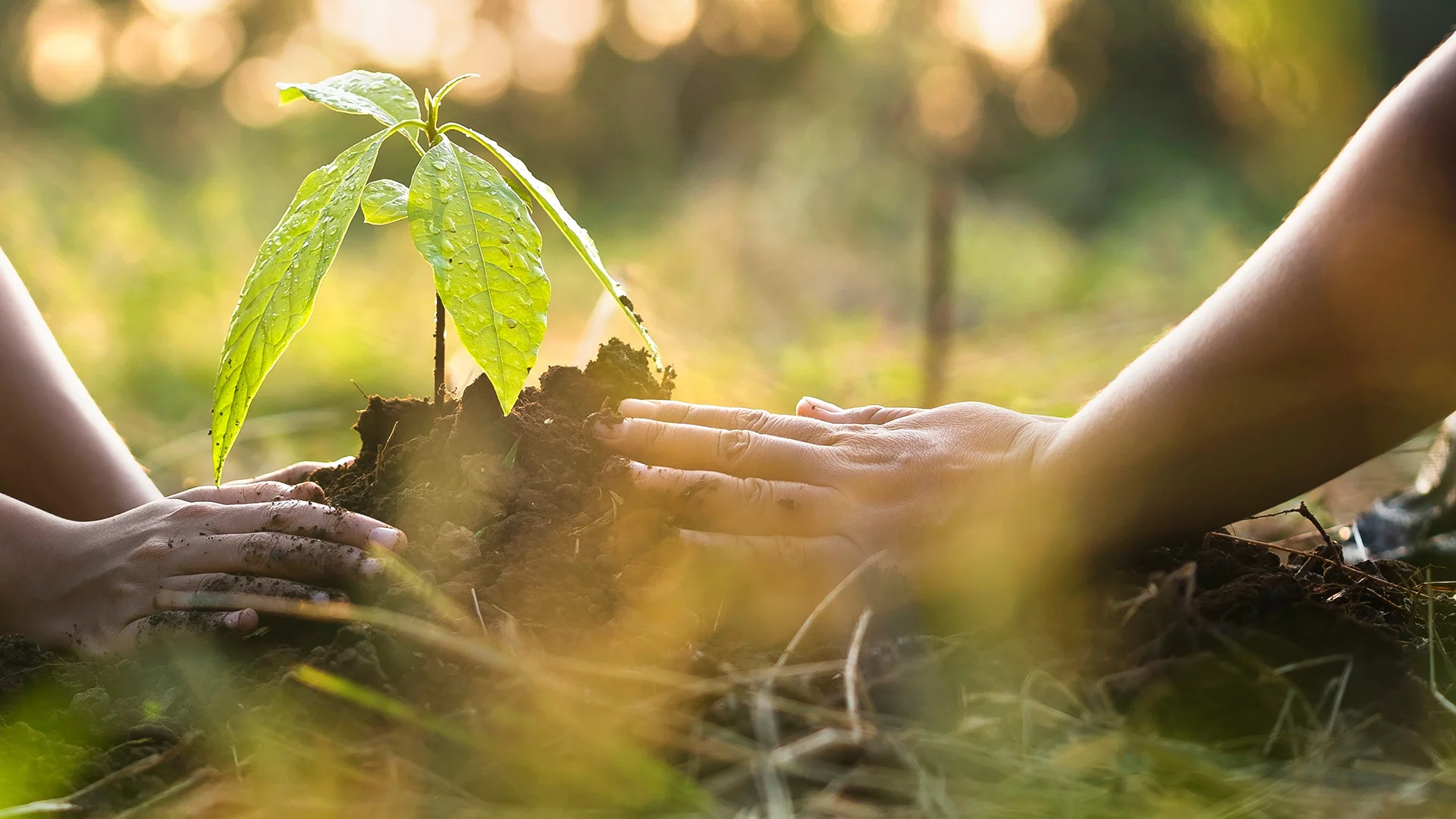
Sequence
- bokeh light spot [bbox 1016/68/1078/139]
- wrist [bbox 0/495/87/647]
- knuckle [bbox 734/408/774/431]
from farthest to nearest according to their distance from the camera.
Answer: bokeh light spot [bbox 1016/68/1078/139] < knuckle [bbox 734/408/774/431] < wrist [bbox 0/495/87/647]

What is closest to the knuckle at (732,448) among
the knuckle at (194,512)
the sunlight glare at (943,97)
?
the knuckle at (194,512)

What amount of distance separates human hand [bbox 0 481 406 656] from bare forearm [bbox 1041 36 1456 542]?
95 cm

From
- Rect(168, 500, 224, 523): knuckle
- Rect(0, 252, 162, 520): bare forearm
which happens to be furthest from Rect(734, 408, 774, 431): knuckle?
Rect(0, 252, 162, 520): bare forearm

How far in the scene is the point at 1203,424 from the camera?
3.82 ft

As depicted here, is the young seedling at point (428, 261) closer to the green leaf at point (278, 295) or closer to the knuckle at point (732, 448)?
the green leaf at point (278, 295)

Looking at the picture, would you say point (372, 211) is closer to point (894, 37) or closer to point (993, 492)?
point (993, 492)

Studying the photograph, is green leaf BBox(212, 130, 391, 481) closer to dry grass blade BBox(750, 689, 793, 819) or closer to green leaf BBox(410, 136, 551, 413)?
green leaf BBox(410, 136, 551, 413)

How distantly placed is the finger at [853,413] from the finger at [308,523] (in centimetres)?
71

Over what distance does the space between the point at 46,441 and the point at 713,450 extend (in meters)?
1.20

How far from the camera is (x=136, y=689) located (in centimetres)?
108

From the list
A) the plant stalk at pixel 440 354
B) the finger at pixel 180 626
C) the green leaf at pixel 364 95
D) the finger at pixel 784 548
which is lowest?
the finger at pixel 180 626

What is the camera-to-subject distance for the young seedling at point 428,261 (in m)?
1.06

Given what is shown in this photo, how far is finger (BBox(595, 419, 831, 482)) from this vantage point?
1357 mm

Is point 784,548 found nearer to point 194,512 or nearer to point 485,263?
point 485,263
